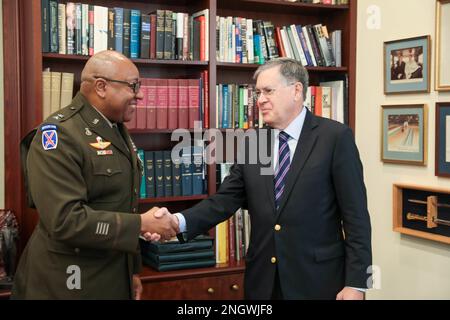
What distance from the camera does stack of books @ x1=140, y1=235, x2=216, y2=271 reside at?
321 centimetres

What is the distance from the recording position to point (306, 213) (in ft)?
7.30

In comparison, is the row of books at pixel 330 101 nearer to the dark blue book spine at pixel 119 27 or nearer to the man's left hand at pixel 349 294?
the dark blue book spine at pixel 119 27

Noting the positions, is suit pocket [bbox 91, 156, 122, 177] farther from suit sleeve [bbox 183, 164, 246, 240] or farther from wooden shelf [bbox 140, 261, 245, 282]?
wooden shelf [bbox 140, 261, 245, 282]

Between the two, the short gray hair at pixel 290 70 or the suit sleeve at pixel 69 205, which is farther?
the short gray hair at pixel 290 70

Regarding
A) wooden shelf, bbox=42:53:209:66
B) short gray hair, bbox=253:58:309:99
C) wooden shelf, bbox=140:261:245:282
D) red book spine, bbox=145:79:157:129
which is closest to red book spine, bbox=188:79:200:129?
wooden shelf, bbox=42:53:209:66

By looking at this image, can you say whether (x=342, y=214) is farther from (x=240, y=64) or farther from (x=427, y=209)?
(x=240, y=64)

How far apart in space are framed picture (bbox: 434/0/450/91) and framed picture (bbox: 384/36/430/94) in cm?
8

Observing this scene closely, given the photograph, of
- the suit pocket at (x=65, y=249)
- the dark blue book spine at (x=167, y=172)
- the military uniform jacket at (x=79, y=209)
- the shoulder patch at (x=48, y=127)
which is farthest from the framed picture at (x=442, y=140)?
the shoulder patch at (x=48, y=127)

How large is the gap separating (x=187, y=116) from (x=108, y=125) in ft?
3.60

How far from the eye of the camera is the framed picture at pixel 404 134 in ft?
10.5

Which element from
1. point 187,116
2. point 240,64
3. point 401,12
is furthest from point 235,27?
point 401,12

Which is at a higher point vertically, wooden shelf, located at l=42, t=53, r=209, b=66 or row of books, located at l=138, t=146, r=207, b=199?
wooden shelf, located at l=42, t=53, r=209, b=66

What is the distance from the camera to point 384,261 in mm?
3512

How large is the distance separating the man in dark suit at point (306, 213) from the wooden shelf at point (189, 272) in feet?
2.87
